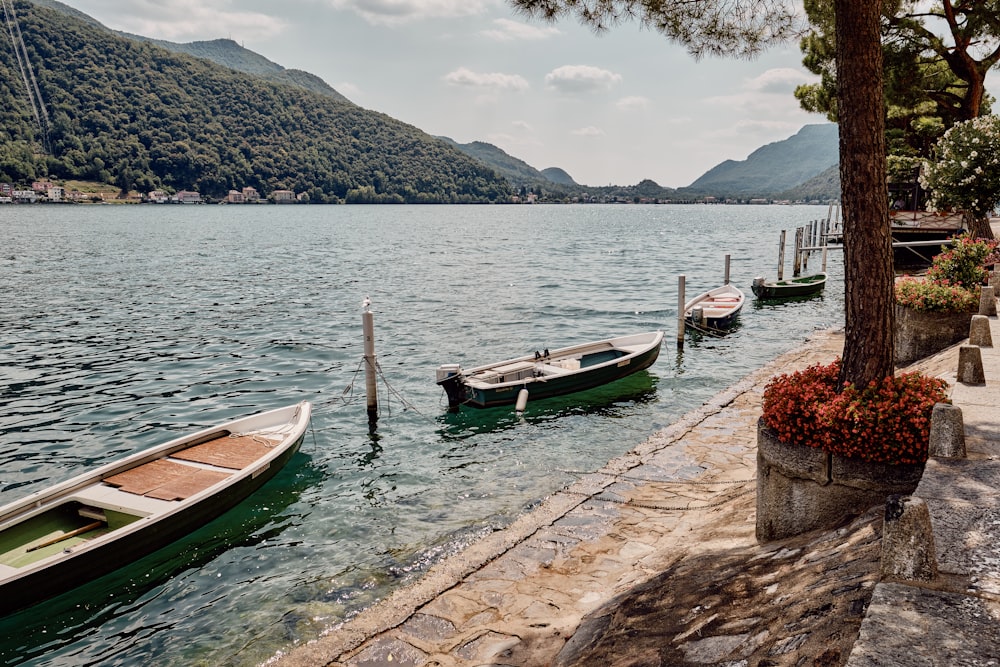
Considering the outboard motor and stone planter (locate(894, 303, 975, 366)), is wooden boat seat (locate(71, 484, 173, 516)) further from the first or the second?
stone planter (locate(894, 303, 975, 366))

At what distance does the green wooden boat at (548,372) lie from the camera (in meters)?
17.6

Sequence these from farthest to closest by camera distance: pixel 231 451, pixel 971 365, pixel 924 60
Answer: pixel 924 60, pixel 231 451, pixel 971 365

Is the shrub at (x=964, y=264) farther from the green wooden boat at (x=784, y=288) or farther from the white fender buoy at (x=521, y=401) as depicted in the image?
the green wooden boat at (x=784, y=288)

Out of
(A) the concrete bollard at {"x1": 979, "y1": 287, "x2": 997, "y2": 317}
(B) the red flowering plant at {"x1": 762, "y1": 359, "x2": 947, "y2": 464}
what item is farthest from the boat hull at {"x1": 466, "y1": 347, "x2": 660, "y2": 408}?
(B) the red flowering plant at {"x1": 762, "y1": 359, "x2": 947, "y2": 464}

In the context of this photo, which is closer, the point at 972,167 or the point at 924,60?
the point at 972,167

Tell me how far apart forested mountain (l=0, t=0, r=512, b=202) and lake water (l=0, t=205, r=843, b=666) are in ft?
446

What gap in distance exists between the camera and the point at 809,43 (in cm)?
3181

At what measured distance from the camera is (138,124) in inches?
6486

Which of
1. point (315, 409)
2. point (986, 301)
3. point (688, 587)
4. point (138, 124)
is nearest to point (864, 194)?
point (688, 587)

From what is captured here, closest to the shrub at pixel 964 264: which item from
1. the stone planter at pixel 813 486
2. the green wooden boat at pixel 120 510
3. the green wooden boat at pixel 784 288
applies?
the stone planter at pixel 813 486

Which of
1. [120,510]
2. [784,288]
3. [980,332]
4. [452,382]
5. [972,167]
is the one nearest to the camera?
[120,510]

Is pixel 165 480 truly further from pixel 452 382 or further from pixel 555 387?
pixel 555 387

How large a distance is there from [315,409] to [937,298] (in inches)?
598

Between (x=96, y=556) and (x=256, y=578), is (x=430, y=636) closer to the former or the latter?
(x=256, y=578)
